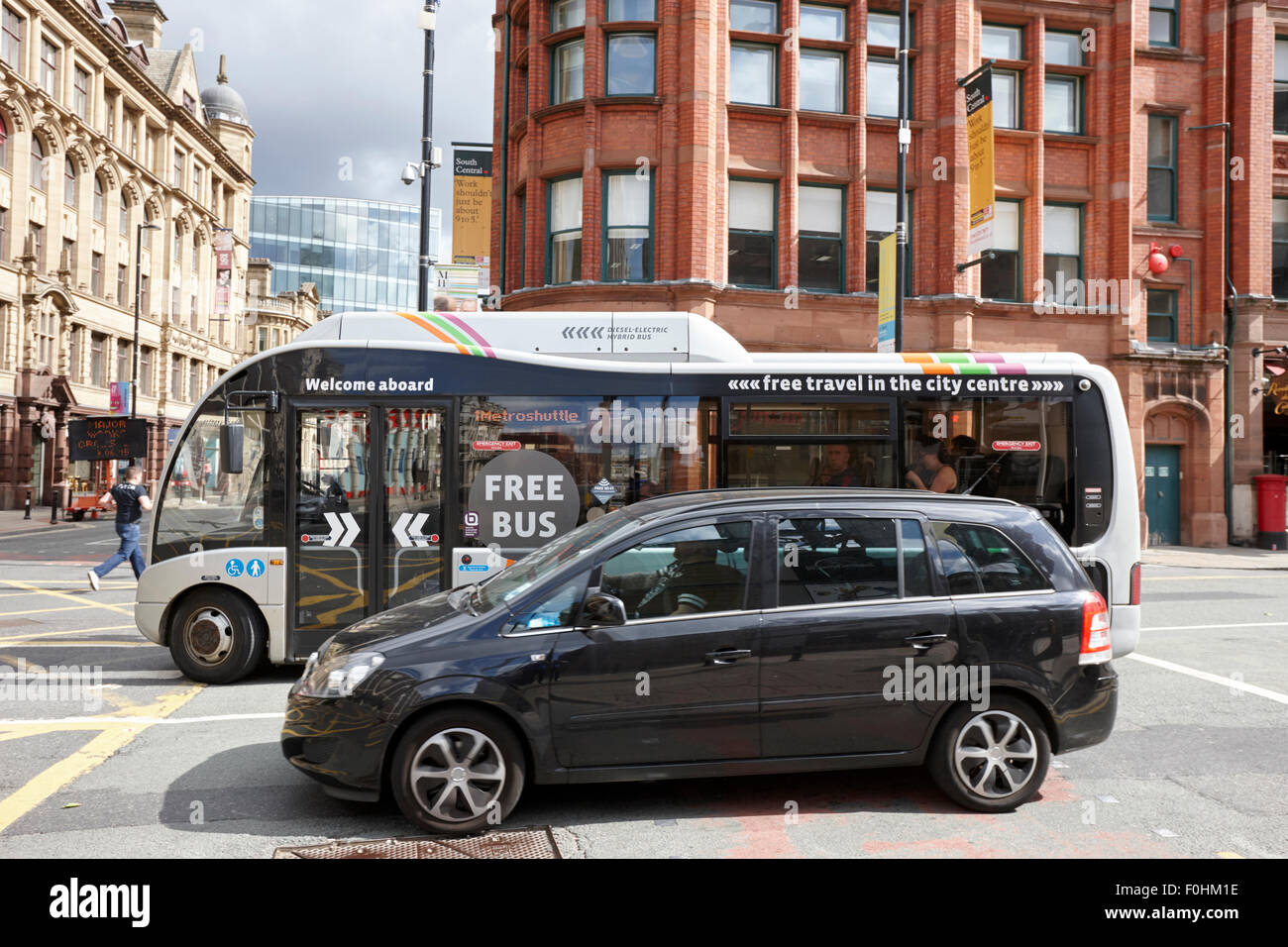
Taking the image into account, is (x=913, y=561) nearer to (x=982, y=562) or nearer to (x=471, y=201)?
(x=982, y=562)

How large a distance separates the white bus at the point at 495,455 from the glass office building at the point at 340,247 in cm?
8764

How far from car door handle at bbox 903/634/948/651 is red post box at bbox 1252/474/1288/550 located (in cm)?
2146

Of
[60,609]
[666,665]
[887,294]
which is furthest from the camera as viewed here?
[887,294]

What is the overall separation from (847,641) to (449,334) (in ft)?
15.7

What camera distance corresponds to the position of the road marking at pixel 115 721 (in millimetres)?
6336

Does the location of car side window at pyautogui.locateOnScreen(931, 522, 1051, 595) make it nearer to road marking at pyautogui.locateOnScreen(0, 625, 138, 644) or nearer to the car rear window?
the car rear window

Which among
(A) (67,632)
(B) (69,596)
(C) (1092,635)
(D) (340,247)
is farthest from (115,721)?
(D) (340,247)

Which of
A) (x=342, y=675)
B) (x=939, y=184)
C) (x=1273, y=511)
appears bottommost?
(x=342, y=675)

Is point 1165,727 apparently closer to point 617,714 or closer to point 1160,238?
point 617,714

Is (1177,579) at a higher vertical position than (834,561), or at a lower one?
lower

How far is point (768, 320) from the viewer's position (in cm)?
1967

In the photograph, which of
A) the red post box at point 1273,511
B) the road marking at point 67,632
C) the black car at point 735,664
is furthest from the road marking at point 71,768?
the red post box at point 1273,511

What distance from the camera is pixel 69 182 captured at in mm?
42812

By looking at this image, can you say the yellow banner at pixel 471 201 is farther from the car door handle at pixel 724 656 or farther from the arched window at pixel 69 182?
the arched window at pixel 69 182
